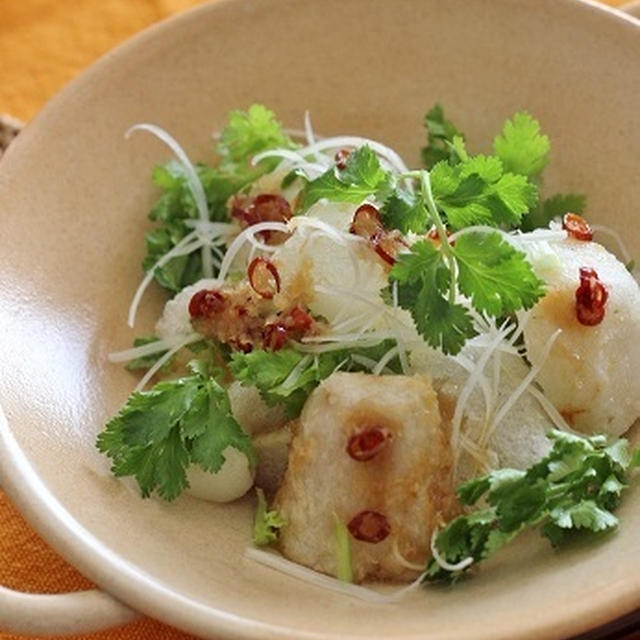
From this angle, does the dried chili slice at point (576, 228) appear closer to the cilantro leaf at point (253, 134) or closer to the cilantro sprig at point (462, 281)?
the cilantro sprig at point (462, 281)

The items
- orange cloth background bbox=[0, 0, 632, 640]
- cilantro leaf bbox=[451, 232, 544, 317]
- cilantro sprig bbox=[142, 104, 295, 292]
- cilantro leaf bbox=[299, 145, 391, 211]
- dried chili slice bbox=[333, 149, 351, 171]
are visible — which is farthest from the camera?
orange cloth background bbox=[0, 0, 632, 640]

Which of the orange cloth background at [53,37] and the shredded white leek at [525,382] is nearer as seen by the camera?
the shredded white leek at [525,382]

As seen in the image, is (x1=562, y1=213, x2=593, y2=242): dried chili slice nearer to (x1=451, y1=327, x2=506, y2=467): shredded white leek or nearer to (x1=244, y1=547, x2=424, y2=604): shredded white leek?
(x1=451, y1=327, x2=506, y2=467): shredded white leek

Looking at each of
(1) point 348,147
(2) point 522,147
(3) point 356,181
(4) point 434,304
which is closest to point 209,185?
(1) point 348,147

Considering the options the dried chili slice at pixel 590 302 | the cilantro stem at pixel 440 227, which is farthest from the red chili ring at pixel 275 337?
the dried chili slice at pixel 590 302

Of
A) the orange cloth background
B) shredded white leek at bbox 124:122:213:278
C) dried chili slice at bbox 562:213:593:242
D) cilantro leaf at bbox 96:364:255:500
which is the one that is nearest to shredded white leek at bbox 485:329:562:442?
dried chili slice at bbox 562:213:593:242

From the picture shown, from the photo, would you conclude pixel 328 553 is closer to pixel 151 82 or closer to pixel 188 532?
pixel 188 532
